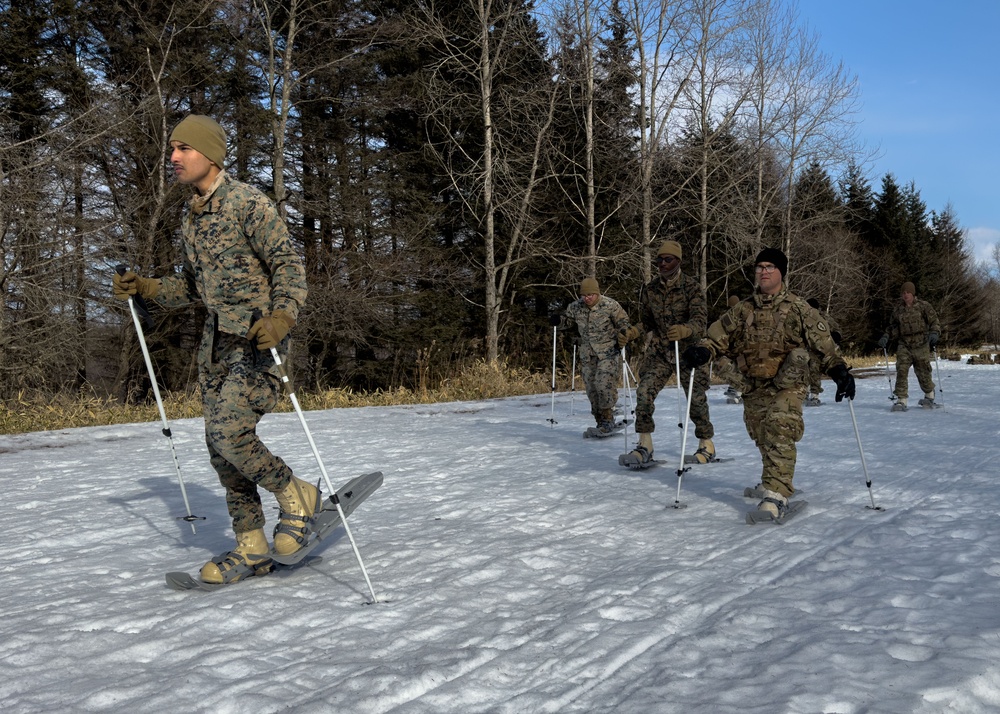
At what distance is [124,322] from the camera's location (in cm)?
1847

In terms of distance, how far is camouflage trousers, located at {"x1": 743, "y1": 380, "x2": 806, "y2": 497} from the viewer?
577 cm

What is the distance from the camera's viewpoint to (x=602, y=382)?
10.2 metres

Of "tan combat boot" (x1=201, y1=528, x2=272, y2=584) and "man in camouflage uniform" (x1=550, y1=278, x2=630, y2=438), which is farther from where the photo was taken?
"man in camouflage uniform" (x1=550, y1=278, x2=630, y2=438)

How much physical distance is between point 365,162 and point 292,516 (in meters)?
19.7

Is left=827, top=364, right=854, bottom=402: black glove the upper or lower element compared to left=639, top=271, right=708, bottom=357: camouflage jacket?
lower

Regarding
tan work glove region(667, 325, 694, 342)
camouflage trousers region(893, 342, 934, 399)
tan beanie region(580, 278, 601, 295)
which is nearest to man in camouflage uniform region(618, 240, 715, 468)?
tan work glove region(667, 325, 694, 342)

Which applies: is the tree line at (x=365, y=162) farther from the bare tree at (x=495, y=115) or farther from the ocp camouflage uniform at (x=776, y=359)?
the ocp camouflage uniform at (x=776, y=359)

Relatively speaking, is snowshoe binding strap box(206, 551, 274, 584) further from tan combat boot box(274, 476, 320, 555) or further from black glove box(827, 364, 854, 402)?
black glove box(827, 364, 854, 402)

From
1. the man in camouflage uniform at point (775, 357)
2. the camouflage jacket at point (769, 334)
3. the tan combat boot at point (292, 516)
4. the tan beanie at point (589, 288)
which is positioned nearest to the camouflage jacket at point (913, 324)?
the tan beanie at point (589, 288)

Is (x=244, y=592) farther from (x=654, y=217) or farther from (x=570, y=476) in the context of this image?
(x=654, y=217)

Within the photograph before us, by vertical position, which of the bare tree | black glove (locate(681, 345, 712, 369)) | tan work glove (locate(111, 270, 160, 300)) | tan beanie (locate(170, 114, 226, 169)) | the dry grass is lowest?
the dry grass

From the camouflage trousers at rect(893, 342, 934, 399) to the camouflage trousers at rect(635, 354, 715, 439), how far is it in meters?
7.65

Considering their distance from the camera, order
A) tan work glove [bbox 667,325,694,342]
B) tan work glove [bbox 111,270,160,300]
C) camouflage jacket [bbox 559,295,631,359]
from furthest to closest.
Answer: camouflage jacket [bbox 559,295,631,359], tan work glove [bbox 667,325,694,342], tan work glove [bbox 111,270,160,300]

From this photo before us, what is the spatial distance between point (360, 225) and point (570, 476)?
51.6 ft
